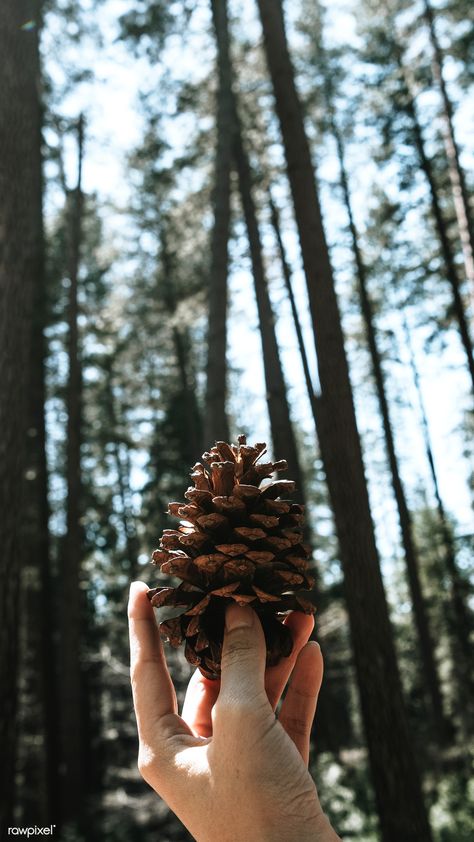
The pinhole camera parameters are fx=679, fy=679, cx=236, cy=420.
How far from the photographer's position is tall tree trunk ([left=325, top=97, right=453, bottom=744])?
20312 millimetres

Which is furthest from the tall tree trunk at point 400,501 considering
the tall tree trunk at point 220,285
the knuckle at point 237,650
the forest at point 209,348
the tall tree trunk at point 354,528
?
the knuckle at point 237,650

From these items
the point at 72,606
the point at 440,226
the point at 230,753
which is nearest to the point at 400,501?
the point at 440,226

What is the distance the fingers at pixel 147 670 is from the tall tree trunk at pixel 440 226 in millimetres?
16365

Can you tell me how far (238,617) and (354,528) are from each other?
16.8 feet

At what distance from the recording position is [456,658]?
2683 cm

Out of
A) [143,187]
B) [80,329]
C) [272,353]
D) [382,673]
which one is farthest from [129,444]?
[382,673]

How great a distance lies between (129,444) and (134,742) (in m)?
15.4

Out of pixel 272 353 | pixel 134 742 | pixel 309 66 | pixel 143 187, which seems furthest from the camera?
pixel 134 742

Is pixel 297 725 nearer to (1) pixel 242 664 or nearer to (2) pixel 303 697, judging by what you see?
(2) pixel 303 697

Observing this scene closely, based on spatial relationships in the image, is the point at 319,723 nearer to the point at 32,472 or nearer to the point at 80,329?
the point at 32,472

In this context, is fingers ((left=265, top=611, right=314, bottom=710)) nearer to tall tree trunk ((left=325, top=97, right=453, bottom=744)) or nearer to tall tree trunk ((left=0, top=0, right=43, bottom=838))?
tall tree trunk ((left=0, top=0, right=43, bottom=838))

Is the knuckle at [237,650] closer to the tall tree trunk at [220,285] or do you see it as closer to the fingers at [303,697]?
the fingers at [303,697]

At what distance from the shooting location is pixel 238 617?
1.81 metres

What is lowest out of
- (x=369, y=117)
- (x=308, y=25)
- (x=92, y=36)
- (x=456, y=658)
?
(x=456, y=658)
